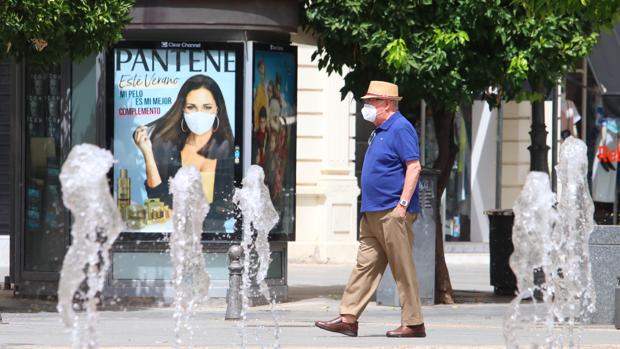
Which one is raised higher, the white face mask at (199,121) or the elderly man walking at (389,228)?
the white face mask at (199,121)

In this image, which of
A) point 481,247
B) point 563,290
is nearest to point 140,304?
point 563,290

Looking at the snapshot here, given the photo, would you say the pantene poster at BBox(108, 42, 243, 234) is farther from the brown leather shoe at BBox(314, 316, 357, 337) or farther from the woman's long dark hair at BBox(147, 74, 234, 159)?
the brown leather shoe at BBox(314, 316, 357, 337)

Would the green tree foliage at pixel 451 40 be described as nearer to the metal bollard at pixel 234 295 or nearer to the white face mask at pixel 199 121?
the white face mask at pixel 199 121

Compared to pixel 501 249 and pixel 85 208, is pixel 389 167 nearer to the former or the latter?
pixel 85 208

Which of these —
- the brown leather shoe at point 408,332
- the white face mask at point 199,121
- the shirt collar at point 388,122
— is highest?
the white face mask at point 199,121

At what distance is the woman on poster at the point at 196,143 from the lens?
15.8 m

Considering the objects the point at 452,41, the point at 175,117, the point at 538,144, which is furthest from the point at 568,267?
the point at 538,144

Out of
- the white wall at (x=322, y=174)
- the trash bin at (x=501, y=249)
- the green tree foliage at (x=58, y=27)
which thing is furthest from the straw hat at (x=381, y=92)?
the white wall at (x=322, y=174)

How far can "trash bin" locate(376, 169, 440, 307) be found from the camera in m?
15.6

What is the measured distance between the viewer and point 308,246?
23.9 metres

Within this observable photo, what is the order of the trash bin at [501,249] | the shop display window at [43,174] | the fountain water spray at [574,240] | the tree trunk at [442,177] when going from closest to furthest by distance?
the fountain water spray at [574,240] → the shop display window at [43,174] → the tree trunk at [442,177] → the trash bin at [501,249]

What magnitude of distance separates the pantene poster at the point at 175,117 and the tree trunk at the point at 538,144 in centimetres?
464

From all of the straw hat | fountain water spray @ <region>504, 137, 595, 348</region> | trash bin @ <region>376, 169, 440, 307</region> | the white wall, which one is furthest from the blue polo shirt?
the white wall

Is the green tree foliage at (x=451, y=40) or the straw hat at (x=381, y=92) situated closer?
the straw hat at (x=381, y=92)
